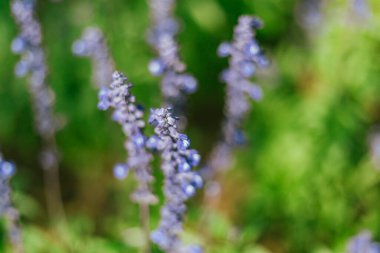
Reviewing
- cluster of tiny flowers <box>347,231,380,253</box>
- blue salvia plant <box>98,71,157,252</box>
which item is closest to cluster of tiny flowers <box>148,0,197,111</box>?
blue salvia plant <box>98,71,157,252</box>

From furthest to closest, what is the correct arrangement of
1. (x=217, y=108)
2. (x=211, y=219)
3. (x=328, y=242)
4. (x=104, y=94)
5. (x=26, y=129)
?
(x=217, y=108) → (x=26, y=129) → (x=328, y=242) → (x=211, y=219) → (x=104, y=94)

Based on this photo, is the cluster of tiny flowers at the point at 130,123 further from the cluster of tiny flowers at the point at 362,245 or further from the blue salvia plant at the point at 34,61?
the cluster of tiny flowers at the point at 362,245

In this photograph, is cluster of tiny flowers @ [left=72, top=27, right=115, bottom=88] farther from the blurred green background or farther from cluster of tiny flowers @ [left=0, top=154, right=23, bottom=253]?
the blurred green background

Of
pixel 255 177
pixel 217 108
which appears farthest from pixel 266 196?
pixel 217 108

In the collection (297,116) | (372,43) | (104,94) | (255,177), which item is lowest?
(104,94)

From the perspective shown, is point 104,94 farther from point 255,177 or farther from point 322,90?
point 322,90

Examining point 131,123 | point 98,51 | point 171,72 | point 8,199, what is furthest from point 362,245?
point 8,199

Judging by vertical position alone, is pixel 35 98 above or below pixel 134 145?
above
